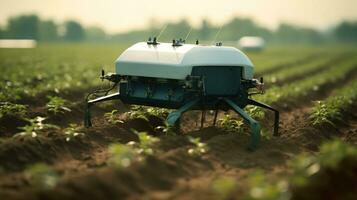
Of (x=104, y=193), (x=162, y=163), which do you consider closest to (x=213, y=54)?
(x=162, y=163)

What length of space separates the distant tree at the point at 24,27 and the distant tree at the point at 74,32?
7668mm

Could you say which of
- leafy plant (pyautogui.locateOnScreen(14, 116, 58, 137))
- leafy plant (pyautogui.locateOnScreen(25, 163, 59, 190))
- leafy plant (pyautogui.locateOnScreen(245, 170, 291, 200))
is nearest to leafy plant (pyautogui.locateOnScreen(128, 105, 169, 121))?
leafy plant (pyautogui.locateOnScreen(14, 116, 58, 137))

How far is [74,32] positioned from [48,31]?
27.3ft

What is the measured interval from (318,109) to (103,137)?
5016 millimetres

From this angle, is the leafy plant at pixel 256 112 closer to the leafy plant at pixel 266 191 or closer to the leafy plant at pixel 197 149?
the leafy plant at pixel 197 149

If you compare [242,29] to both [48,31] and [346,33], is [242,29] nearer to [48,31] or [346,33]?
[346,33]

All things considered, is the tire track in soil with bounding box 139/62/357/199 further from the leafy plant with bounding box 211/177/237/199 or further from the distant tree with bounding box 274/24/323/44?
the distant tree with bounding box 274/24/323/44

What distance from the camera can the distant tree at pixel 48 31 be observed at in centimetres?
15825

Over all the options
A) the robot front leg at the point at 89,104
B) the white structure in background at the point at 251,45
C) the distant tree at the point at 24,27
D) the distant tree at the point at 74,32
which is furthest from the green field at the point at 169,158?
the distant tree at the point at 74,32

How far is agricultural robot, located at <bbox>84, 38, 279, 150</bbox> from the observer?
11320 mm

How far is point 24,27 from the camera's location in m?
146

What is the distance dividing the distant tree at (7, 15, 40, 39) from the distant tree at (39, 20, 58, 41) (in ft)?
11.5

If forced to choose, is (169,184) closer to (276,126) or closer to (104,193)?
(104,193)

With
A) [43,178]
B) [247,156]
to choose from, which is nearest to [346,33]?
[247,156]
